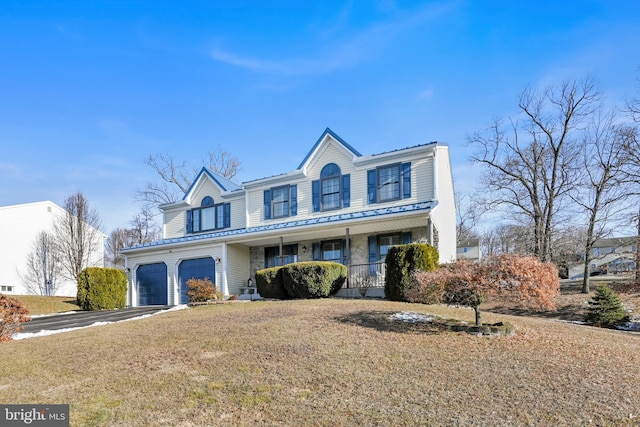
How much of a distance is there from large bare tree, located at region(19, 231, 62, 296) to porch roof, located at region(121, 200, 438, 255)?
41.7ft

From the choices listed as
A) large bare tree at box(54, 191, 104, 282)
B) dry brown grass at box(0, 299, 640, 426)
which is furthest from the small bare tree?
dry brown grass at box(0, 299, 640, 426)

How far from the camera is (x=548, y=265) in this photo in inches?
378

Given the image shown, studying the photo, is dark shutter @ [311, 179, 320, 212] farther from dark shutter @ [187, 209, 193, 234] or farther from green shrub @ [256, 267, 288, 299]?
dark shutter @ [187, 209, 193, 234]

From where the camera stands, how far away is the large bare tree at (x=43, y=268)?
30000 mm

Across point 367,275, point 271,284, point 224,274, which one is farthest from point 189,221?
point 367,275

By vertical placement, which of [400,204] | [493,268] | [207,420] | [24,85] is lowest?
[207,420]

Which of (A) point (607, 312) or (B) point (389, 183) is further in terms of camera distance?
(B) point (389, 183)

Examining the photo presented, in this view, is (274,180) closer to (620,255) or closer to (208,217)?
(208,217)

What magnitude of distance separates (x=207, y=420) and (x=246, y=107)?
1428cm

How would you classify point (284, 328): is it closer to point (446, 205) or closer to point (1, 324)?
point (1, 324)

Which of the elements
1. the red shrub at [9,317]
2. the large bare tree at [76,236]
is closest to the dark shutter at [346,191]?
the red shrub at [9,317]

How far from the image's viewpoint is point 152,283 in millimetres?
23656

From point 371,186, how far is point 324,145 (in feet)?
10.8

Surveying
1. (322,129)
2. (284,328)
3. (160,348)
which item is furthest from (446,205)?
(160,348)
